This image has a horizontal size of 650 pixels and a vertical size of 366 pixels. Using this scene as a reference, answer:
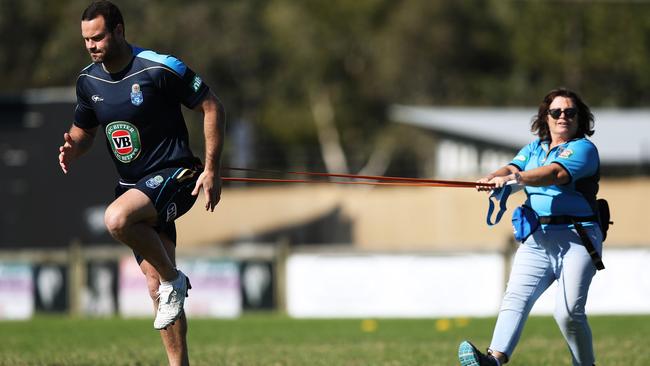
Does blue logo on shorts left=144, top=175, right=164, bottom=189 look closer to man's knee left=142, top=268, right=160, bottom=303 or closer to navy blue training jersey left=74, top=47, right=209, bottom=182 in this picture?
navy blue training jersey left=74, top=47, right=209, bottom=182

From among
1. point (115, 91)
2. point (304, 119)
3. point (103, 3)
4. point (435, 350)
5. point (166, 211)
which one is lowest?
point (435, 350)

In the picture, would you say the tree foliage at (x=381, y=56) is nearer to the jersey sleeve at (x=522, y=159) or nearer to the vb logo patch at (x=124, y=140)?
the jersey sleeve at (x=522, y=159)

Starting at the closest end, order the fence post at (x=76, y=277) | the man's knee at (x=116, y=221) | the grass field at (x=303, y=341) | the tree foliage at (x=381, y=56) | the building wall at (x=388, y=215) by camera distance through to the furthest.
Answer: the man's knee at (x=116, y=221) → the grass field at (x=303, y=341) → the fence post at (x=76, y=277) → the building wall at (x=388, y=215) → the tree foliage at (x=381, y=56)

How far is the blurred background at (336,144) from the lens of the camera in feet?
75.3

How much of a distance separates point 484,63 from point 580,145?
188 ft

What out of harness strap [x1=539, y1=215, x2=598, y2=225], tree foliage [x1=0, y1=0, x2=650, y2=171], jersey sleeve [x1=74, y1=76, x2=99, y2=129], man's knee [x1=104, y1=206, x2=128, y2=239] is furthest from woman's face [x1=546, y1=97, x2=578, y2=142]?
tree foliage [x1=0, y1=0, x2=650, y2=171]

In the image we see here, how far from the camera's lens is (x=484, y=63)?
6456 cm

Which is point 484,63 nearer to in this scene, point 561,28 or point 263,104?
point 561,28

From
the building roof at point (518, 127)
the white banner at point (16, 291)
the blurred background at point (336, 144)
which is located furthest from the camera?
the building roof at point (518, 127)

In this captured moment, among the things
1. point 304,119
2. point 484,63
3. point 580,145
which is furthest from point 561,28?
point 580,145

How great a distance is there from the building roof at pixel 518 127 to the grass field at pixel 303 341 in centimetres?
1705

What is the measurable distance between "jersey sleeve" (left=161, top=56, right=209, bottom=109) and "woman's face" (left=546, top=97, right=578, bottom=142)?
2.24 meters

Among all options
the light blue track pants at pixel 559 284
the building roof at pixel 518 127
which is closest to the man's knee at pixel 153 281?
the light blue track pants at pixel 559 284

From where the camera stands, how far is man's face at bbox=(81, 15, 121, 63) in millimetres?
7600
